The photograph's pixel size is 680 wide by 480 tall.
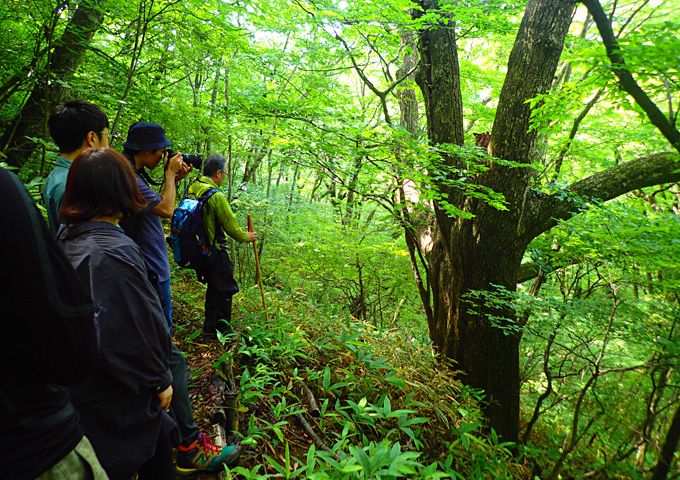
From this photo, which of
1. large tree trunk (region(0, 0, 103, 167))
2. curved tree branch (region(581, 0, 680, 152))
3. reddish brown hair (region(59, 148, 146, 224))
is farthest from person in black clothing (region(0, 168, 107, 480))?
large tree trunk (region(0, 0, 103, 167))

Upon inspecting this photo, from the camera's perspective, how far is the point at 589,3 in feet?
9.27

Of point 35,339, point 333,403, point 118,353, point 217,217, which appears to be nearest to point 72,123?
point 118,353

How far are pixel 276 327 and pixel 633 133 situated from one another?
7.41 meters

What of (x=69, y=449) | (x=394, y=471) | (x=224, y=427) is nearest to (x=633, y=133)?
(x=394, y=471)

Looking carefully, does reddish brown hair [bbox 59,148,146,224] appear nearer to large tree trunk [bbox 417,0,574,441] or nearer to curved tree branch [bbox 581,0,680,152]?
curved tree branch [bbox 581,0,680,152]

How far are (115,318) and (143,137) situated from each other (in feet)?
5.25

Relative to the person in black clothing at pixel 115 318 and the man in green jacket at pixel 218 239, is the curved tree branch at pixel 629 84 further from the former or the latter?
the man in green jacket at pixel 218 239

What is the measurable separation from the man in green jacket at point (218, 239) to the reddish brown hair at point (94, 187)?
1936 mm

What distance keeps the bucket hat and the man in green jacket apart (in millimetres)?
941

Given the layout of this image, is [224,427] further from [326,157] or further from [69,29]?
[69,29]

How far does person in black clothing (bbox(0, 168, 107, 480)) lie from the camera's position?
2.28 ft

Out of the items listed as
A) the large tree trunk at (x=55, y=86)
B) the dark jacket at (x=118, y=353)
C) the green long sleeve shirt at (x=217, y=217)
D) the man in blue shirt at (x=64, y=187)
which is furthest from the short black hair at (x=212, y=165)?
the dark jacket at (x=118, y=353)

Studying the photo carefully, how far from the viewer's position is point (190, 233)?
3207mm

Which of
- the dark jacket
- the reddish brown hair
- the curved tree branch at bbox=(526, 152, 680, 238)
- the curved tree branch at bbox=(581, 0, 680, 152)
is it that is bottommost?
the dark jacket
